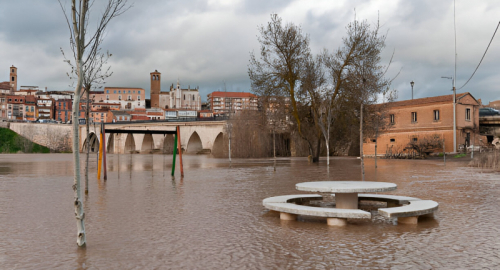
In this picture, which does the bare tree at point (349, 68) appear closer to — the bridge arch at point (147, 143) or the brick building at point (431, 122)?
the brick building at point (431, 122)

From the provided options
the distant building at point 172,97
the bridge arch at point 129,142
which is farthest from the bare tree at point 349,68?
the distant building at point 172,97

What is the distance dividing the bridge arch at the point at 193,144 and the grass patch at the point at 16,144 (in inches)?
1632

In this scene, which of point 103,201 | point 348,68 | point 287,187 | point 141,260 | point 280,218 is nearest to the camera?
point 141,260

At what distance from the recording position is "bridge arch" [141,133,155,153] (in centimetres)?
8320

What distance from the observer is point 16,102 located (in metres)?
135

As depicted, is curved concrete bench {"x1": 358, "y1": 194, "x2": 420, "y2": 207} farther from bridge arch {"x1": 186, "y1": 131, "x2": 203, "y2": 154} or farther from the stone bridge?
bridge arch {"x1": 186, "y1": 131, "x2": 203, "y2": 154}

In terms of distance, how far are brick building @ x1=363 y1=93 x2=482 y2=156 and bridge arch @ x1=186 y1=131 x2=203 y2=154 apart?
31.3m

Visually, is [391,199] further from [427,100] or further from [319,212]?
[427,100]

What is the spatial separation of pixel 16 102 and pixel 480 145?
13211 cm

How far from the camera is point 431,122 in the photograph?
45.9 m

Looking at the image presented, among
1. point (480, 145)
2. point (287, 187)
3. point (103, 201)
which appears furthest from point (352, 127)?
point (103, 201)

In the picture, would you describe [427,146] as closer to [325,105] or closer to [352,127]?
[352,127]

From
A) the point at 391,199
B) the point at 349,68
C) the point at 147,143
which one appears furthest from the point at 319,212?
the point at 147,143

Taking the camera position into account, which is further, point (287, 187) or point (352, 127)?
point (352, 127)
